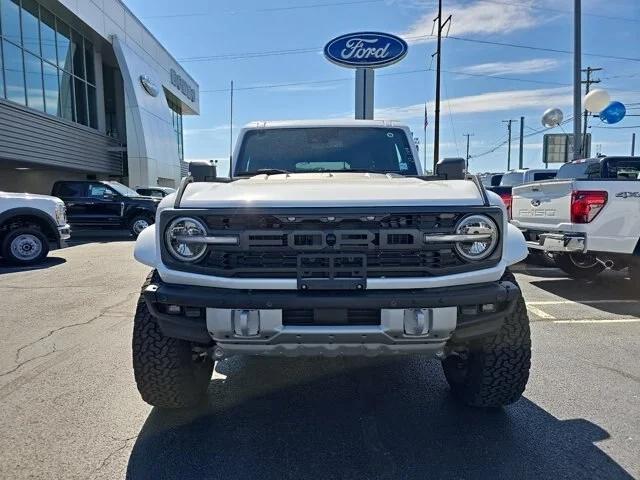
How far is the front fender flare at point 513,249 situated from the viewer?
8.34 ft

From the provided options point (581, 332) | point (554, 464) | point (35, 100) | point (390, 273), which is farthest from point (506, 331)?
point (35, 100)

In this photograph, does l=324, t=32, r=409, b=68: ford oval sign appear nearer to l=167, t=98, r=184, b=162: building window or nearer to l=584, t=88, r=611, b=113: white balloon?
l=584, t=88, r=611, b=113: white balloon

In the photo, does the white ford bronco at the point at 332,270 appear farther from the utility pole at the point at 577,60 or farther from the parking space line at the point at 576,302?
the utility pole at the point at 577,60

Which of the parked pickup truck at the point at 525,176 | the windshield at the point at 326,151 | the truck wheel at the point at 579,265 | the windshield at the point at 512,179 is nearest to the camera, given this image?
the windshield at the point at 326,151

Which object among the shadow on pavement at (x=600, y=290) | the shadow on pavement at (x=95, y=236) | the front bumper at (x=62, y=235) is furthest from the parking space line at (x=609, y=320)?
the shadow on pavement at (x=95, y=236)

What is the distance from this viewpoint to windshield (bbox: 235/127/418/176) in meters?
4.13

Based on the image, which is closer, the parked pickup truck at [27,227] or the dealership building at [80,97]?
the parked pickup truck at [27,227]

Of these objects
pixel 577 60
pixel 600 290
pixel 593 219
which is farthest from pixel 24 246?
pixel 577 60

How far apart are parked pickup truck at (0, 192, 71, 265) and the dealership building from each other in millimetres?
7928

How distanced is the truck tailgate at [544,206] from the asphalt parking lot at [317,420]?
6.36 ft

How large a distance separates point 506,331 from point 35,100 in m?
20.1

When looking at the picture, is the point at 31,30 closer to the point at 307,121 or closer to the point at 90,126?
the point at 90,126

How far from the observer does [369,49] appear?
18.1 metres

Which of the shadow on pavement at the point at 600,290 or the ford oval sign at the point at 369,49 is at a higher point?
the ford oval sign at the point at 369,49
